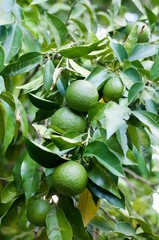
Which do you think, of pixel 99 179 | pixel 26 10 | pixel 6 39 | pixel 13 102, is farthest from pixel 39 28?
pixel 99 179

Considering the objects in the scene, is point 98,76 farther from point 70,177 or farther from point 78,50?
point 70,177

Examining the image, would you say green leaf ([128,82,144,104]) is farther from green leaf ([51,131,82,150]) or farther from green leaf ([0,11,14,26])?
green leaf ([0,11,14,26])

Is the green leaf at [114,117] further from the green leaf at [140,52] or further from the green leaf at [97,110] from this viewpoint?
the green leaf at [140,52]

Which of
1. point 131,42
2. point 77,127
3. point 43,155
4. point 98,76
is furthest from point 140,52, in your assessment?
point 43,155

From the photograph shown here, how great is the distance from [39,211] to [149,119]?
29 centimetres

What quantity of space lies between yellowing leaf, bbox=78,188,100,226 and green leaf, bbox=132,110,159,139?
0.23 meters

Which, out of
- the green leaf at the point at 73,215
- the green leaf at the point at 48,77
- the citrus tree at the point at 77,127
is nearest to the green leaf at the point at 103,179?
the citrus tree at the point at 77,127

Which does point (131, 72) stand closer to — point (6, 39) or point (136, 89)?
point (136, 89)

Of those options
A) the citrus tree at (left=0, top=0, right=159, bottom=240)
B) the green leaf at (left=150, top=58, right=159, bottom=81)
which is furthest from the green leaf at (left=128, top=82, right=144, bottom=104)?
the green leaf at (left=150, top=58, right=159, bottom=81)

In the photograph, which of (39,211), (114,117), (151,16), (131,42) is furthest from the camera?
(151,16)

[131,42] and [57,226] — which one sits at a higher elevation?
[131,42]

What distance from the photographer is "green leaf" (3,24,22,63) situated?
1.08m

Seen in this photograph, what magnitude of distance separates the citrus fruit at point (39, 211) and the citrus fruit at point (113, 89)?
252 mm

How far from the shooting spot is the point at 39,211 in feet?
2.96
